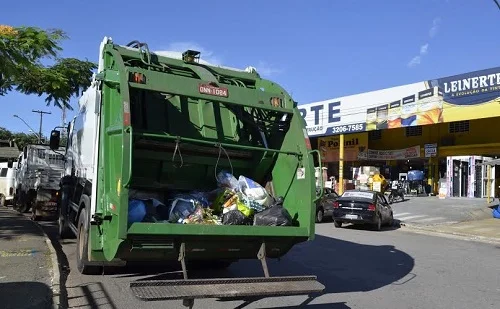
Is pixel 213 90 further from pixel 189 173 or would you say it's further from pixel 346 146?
pixel 346 146

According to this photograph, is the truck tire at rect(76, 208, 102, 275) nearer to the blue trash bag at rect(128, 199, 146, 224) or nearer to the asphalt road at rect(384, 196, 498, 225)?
the blue trash bag at rect(128, 199, 146, 224)

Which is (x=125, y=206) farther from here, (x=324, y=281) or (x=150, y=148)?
(x=324, y=281)

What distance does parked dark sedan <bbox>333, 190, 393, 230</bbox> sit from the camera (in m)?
19.0

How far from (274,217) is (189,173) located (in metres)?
1.70

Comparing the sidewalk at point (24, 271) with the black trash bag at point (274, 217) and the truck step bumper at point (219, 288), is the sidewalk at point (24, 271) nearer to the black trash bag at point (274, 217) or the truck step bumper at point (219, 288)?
the truck step bumper at point (219, 288)

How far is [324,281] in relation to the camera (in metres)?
8.66

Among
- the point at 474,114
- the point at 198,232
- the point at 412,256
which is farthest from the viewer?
the point at 474,114

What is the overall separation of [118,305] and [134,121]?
252 cm

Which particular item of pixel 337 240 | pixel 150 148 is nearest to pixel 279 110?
pixel 150 148

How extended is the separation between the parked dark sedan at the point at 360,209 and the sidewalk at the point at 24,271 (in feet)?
35.5

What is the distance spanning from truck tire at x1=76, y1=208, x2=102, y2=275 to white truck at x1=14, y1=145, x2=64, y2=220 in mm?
8363

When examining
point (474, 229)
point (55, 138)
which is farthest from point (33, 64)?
point (474, 229)

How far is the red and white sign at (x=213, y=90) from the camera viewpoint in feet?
21.0

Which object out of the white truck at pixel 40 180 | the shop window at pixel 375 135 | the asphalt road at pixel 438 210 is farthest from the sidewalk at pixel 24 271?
the shop window at pixel 375 135
